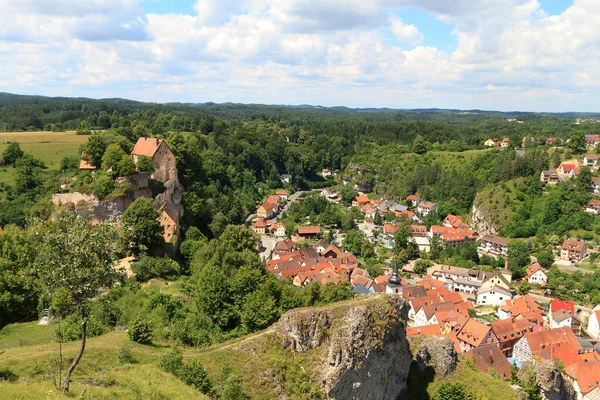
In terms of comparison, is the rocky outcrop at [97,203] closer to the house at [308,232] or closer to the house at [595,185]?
the house at [308,232]

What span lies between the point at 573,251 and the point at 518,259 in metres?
10.7

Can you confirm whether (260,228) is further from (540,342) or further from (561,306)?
(540,342)

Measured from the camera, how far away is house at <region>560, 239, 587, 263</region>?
73.4 metres

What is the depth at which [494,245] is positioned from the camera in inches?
3243

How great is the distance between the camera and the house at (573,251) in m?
73.4

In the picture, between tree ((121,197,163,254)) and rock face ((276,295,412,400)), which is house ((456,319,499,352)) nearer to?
rock face ((276,295,412,400))

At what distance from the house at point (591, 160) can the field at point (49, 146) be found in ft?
364

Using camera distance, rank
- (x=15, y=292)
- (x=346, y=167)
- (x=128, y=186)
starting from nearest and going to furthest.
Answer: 1. (x=15, y=292)
2. (x=128, y=186)
3. (x=346, y=167)

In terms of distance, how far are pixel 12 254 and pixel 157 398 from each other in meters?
21.0

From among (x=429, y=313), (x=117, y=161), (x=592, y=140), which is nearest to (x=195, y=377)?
(x=117, y=161)

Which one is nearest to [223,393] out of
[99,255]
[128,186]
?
[99,255]

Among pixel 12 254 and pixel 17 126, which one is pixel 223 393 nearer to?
pixel 12 254

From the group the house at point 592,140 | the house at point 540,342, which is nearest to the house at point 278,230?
the house at point 540,342

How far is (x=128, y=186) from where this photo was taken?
147 ft
